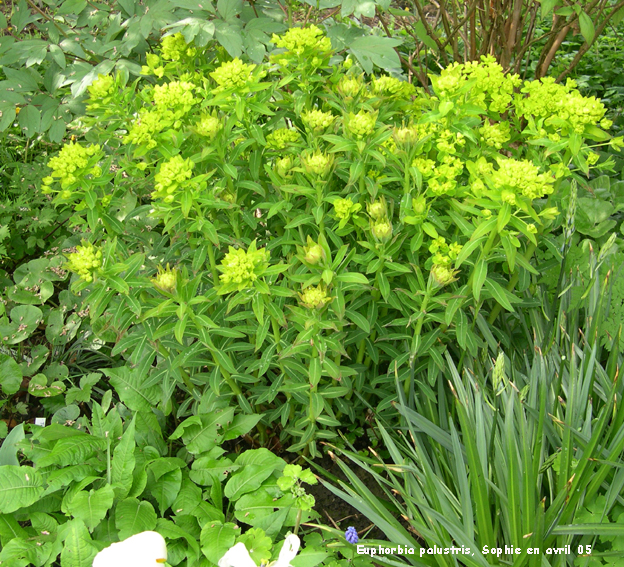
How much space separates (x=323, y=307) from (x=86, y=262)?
2.59 feet

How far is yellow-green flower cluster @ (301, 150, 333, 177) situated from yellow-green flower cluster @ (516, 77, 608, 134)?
783mm

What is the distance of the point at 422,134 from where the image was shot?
2004mm

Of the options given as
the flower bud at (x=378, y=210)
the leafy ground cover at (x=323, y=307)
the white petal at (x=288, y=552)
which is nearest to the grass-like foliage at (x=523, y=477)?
the leafy ground cover at (x=323, y=307)

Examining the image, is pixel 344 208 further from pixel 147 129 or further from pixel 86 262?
pixel 86 262

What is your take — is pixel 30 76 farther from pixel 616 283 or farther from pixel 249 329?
pixel 616 283

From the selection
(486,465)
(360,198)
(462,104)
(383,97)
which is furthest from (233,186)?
(486,465)

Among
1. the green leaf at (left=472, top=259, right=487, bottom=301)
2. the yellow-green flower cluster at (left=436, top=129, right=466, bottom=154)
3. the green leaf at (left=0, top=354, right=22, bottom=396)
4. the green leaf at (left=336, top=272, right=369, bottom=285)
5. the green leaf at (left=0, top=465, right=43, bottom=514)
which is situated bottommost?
the green leaf at (left=0, top=465, right=43, bottom=514)

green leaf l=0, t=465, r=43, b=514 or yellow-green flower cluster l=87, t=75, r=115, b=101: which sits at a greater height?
yellow-green flower cluster l=87, t=75, r=115, b=101

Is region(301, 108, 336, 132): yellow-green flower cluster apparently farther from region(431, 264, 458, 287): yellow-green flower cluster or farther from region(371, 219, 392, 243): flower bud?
region(431, 264, 458, 287): yellow-green flower cluster

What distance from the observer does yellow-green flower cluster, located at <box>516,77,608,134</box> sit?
6.05ft

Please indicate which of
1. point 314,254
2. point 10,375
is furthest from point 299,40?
point 10,375

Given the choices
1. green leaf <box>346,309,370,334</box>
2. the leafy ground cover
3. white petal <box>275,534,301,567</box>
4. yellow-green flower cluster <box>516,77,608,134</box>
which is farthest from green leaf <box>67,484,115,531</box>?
yellow-green flower cluster <box>516,77,608,134</box>

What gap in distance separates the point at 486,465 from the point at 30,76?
2.64 meters

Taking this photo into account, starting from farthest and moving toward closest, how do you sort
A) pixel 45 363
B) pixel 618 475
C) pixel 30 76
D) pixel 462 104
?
pixel 45 363, pixel 30 76, pixel 462 104, pixel 618 475
